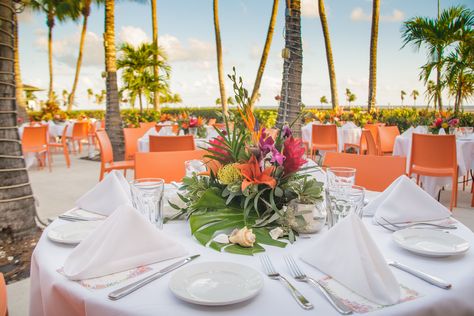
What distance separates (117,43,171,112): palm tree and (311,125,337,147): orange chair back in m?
6.27

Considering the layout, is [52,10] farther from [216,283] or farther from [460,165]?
[216,283]

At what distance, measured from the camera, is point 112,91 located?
712 centimetres

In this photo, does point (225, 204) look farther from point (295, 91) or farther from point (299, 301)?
point (295, 91)

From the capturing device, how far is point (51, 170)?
6621mm

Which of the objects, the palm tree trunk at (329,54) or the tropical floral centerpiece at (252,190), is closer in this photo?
the tropical floral centerpiece at (252,190)

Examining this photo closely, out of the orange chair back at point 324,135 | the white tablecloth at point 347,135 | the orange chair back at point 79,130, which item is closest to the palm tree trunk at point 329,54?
the white tablecloth at point 347,135

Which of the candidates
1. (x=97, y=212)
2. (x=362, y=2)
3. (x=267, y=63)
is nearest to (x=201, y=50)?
(x=362, y=2)

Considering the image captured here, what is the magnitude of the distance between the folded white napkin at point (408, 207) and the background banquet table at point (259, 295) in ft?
0.72

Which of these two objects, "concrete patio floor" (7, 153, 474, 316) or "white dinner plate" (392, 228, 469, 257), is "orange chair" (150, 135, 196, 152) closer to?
"concrete patio floor" (7, 153, 474, 316)

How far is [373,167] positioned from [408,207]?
2.62 feet

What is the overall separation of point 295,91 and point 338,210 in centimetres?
451

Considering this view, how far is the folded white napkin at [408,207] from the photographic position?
1.18 meters

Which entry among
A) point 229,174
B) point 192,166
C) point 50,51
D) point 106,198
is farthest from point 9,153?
point 50,51

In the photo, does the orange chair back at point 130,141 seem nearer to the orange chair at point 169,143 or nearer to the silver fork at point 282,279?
the orange chair at point 169,143
